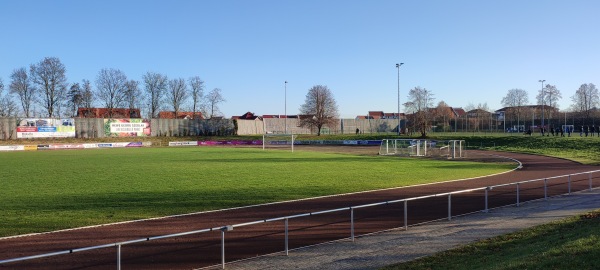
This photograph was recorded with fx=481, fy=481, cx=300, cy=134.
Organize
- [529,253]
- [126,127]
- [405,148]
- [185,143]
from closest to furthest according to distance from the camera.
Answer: [529,253] < [405,148] < [126,127] < [185,143]

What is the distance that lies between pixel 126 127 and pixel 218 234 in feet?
247

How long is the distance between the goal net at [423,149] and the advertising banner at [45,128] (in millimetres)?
49907

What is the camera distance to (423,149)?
5244cm

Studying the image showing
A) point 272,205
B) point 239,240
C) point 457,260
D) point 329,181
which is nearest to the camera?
point 457,260

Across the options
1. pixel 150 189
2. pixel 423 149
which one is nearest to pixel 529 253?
pixel 150 189

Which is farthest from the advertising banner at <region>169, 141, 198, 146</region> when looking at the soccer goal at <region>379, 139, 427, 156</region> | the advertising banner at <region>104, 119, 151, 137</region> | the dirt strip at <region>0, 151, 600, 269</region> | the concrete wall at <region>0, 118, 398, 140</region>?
the dirt strip at <region>0, 151, 600, 269</region>

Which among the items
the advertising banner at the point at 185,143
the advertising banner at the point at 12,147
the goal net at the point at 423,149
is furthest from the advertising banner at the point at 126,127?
the goal net at the point at 423,149

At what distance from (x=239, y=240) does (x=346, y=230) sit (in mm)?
3049

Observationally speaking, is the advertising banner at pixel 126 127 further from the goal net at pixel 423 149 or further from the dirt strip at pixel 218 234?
the dirt strip at pixel 218 234

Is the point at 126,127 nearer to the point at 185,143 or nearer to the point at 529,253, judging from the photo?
the point at 185,143

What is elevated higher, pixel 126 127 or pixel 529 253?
pixel 126 127

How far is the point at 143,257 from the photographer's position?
1041cm

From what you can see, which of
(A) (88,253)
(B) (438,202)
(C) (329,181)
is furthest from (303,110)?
(A) (88,253)

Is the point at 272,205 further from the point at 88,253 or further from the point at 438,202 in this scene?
the point at 88,253
